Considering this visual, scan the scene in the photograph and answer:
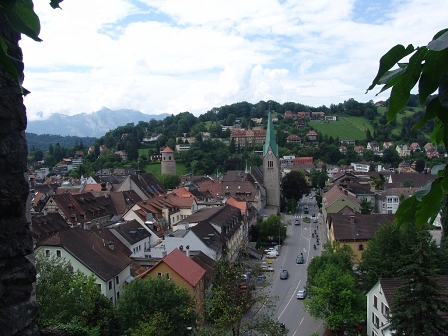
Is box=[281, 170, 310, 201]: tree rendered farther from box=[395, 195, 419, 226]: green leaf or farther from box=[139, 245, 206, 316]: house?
box=[395, 195, 419, 226]: green leaf

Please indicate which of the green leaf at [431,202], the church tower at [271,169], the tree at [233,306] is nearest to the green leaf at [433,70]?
the green leaf at [431,202]

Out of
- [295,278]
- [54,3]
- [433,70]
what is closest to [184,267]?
[295,278]

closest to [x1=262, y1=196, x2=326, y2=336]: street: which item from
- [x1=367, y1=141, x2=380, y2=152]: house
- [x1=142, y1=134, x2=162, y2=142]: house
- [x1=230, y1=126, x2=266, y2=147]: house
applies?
[x1=230, y1=126, x2=266, y2=147]: house

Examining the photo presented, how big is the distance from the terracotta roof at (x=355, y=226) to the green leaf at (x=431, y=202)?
36839 millimetres

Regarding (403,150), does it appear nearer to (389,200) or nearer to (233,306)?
(389,200)

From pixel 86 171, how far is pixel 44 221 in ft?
266

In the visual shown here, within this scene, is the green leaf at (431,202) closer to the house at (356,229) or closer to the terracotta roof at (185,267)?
the terracotta roof at (185,267)

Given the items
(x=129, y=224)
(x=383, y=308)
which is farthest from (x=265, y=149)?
(x=383, y=308)

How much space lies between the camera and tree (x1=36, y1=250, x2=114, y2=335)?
18469mm

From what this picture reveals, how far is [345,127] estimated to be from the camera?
177m

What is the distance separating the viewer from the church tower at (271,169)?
7275 centimetres

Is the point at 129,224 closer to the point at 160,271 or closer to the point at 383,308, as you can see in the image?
the point at 160,271

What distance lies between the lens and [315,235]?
5431 cm

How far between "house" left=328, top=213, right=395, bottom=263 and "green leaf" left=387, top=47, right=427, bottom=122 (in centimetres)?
3711
